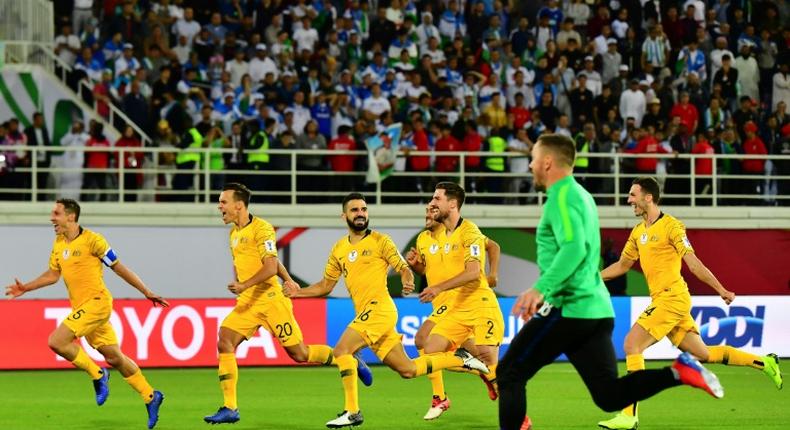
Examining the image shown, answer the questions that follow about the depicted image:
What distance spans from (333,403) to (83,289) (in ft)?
9.73

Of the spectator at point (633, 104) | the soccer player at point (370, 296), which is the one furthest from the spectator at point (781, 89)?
the soccer player at point (370, 296)

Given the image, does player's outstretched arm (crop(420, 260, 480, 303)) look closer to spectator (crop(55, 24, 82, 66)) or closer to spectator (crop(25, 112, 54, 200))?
spectator (crop(25, 112, 54, 200))

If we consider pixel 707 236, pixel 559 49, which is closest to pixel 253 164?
pixel 559 49

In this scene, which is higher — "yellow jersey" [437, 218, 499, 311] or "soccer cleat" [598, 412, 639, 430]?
"yellow jersey" [437, 218, 499, 311]

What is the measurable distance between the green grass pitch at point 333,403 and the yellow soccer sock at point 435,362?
0.52 m

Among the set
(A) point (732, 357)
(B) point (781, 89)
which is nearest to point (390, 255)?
(A) point (732, 357)

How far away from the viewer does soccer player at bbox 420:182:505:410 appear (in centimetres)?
1318

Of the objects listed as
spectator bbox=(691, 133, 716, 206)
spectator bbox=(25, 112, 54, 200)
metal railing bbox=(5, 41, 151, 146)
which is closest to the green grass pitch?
spectator bbox=(25, 112, 54, 200)

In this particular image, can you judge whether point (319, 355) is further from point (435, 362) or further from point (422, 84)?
point (422, 84)

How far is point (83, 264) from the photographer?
13.9 m

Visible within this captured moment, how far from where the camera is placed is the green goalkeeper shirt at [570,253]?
28.8ft

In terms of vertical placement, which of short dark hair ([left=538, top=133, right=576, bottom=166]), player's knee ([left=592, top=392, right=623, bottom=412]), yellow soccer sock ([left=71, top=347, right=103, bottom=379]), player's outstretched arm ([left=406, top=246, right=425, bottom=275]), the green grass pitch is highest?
short dark hair ([left=538, top=133, right=576, bottom=166])

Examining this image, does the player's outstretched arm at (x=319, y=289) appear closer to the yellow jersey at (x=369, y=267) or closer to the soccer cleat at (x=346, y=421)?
the yellow jersey at (x=369, y=267)

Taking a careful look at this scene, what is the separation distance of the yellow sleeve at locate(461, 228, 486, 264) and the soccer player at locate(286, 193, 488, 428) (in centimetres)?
56
